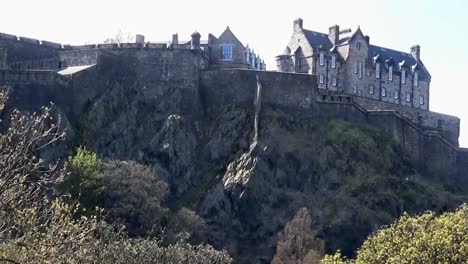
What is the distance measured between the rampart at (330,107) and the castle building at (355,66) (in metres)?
7.40

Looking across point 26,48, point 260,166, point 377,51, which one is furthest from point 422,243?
point 377,51

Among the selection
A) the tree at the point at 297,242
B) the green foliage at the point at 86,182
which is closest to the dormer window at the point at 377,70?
the tree at the point at 297,242

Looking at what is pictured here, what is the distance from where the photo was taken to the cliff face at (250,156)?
56.5 meters

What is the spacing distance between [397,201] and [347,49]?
19.8m

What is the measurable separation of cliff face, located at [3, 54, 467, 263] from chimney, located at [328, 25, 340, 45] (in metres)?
13.9

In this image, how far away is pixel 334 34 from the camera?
76.1 metres

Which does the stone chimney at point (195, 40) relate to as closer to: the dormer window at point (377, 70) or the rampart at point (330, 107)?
the rampart at point (330, 107)

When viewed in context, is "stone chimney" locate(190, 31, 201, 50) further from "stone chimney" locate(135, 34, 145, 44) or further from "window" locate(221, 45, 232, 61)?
"stone chimney" locate(135, 34, 145, 44)

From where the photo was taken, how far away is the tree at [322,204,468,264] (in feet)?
93.7

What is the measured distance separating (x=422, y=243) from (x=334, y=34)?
4899cm

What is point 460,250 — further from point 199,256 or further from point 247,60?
point 247,60

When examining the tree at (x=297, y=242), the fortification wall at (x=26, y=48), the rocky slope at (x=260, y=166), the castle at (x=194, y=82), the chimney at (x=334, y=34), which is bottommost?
the tree at (x=297, y=242)

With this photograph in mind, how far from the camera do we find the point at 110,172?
171 feet

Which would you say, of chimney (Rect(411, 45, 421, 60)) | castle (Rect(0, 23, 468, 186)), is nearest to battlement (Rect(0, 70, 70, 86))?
castle (Rect(0, 23, 468, 186))
